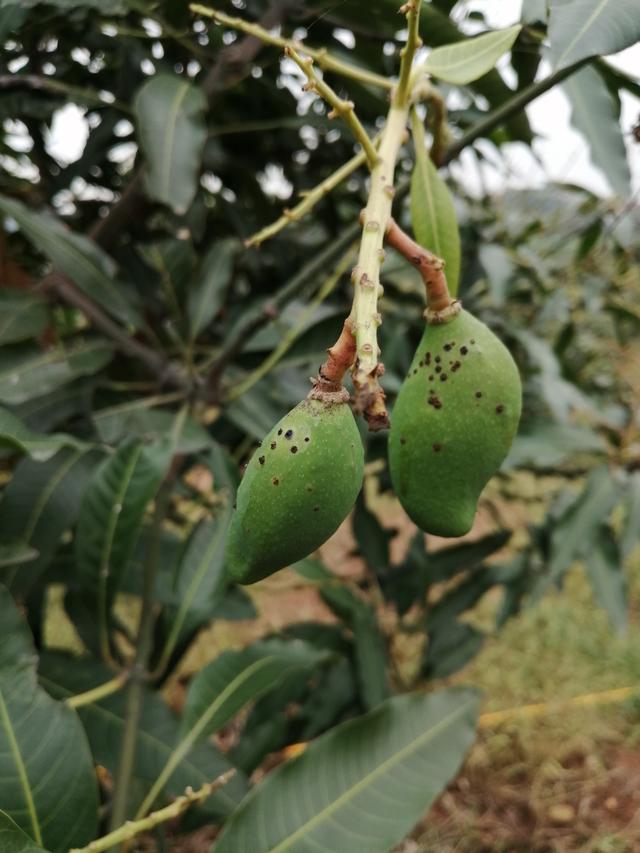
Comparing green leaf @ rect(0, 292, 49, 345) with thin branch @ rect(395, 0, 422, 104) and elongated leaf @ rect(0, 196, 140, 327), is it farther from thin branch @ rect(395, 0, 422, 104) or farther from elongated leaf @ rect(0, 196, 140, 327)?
thin branch @ rect(395, 0, 422, 104)

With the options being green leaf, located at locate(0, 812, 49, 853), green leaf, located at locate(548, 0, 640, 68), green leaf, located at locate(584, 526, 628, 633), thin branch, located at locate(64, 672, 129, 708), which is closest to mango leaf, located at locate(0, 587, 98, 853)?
green leaf, located at locate(0, 812, 49, 853)

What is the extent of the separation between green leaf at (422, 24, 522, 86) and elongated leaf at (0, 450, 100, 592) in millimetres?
563

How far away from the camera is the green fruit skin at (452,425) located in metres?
0.45

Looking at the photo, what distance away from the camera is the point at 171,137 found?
0.80 metres

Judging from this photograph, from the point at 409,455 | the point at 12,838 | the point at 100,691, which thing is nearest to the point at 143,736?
the point at 100,691

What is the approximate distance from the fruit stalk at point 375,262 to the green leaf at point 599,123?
11.1 inches

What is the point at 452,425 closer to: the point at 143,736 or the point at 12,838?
the point at 12,838

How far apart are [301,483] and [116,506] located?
1.56 feet

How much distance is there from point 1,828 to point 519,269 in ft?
3.84

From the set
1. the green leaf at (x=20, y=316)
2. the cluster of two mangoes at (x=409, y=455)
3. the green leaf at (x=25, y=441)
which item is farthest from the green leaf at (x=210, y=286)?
the cluster of two mangoes at (x=409, y=455)

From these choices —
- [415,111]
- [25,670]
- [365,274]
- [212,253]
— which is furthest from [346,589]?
[365,274]

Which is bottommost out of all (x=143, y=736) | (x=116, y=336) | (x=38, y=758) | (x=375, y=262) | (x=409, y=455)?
(x=143, y=736)

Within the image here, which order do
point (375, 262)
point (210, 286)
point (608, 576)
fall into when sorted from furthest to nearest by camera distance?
1. point (608, 576)
2. point (210, 286)
3. point (375, 262)

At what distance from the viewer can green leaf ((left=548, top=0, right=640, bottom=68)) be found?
0.48m
